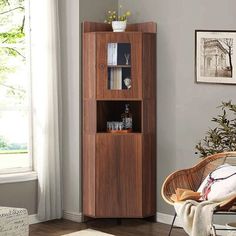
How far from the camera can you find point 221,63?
536 cm

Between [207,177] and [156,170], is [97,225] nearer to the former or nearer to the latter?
[156,170]

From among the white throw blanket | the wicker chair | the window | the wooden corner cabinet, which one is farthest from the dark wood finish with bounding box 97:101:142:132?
the white throw blanket

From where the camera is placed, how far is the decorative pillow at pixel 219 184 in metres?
4.54

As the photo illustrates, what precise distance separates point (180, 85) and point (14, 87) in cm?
156

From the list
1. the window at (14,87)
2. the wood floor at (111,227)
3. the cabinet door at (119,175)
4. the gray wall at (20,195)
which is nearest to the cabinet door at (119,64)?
the cabinet door at (119,175)

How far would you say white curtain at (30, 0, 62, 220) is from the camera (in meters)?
5.80

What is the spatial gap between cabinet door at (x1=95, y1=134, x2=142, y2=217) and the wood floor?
0.42 ft

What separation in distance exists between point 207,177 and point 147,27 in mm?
1710

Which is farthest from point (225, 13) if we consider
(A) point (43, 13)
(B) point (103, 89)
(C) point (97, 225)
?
(C) point (97, 225)

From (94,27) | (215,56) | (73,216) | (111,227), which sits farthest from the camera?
(73,216)

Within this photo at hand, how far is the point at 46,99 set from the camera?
19.1 feet

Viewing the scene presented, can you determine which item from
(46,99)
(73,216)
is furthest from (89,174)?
(46,99)

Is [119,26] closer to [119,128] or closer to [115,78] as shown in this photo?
[115,78]

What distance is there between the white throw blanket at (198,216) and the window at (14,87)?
203 cm
